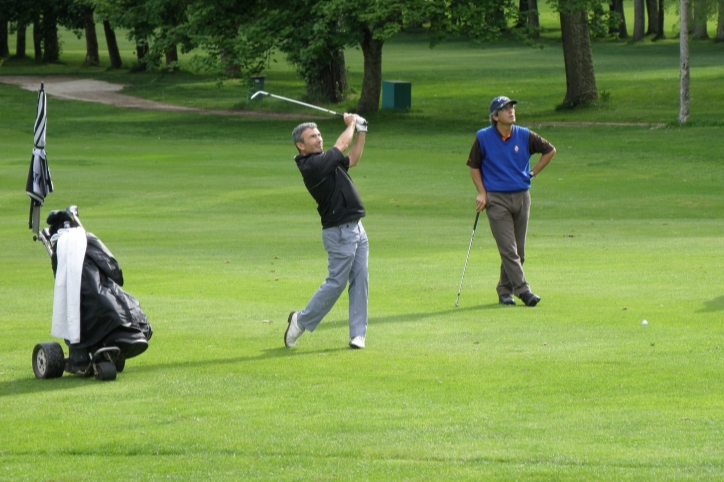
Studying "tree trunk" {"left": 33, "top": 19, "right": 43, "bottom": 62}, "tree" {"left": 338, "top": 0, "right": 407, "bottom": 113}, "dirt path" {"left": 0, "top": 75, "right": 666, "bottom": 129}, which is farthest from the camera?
"tree trunk" {"left": 33, "top": 19, "right": 43, "bottom": 62}

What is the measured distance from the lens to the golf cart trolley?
343 inches

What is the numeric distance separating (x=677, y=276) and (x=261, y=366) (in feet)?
19.4

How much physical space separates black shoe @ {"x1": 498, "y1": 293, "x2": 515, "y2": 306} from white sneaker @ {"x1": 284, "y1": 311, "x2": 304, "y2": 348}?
2.81 metres

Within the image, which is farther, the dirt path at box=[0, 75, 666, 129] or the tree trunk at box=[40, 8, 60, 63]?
the tree trunk at box=[40, 8, 60, 63]

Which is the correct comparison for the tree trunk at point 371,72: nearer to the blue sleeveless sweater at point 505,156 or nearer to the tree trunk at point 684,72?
the tree trunk at point 684,72

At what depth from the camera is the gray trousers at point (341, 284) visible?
972 centimetres

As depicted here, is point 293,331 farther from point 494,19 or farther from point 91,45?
point 91,45

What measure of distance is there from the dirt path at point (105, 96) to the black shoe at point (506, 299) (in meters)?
29.1

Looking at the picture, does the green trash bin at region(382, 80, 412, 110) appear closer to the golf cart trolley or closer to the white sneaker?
the white sneaker

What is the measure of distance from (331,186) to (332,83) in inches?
1629

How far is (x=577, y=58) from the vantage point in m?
45.8

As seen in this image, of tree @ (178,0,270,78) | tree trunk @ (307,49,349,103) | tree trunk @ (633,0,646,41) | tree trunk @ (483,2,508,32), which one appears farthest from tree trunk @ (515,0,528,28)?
tree @ (178,0,270,78)

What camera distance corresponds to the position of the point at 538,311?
11.3 m

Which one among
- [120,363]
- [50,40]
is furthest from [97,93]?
[120,363]
